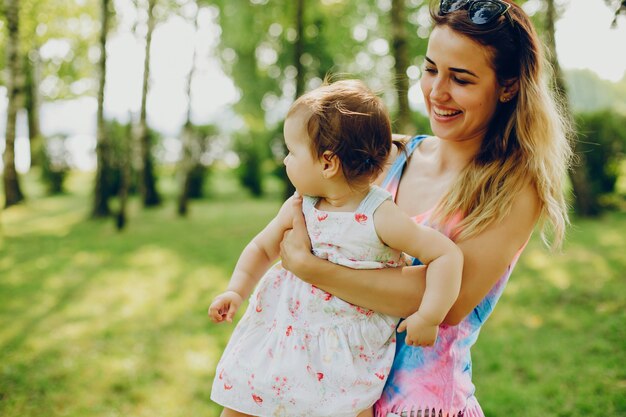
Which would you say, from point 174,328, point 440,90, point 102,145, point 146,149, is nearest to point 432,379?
point 440,90

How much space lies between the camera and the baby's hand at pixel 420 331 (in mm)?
1793

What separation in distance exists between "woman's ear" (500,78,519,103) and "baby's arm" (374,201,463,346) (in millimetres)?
617

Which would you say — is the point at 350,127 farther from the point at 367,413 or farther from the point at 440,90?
the point at 367,413

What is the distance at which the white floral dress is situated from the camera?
72.7 inches

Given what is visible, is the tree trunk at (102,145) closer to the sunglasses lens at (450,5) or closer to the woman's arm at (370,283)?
the sunglasses lens at (450,5)

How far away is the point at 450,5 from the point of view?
83.5 inches

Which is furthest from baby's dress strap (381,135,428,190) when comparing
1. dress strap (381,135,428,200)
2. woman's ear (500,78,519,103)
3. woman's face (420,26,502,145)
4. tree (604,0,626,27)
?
tree (604,0,626,27)

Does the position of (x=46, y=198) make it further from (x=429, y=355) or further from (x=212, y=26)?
A: (x=429, y=355)

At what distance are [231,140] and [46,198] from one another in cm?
561

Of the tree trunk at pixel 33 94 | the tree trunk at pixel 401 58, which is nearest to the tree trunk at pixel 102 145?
the tree trunk at pixel 401 58

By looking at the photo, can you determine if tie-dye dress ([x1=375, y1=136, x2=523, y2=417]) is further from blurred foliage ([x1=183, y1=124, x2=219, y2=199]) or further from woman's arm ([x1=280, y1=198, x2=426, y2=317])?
blurred foliage ([x1=183, y1=124, x2=219, y2=199])

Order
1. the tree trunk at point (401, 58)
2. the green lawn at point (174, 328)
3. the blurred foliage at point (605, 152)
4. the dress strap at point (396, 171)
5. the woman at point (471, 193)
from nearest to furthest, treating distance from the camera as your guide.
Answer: the woman at point (471, 193) < the dress strap at point (396, 171) < the green lawn at point (174, 328) < the tree trunk at point (401, 58) < the blurred foliage at point (605, 152)

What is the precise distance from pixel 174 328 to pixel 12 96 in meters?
8.34

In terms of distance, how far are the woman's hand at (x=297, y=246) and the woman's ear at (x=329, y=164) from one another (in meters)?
0.19
